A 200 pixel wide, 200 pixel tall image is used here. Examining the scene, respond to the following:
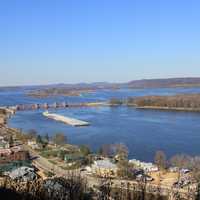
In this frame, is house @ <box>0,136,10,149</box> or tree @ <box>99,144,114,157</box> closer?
tree @ <box>99,144,114,157</box>

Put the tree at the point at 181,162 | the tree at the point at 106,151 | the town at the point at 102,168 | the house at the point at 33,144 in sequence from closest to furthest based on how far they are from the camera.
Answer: the town at the point at 102,168, the tree at the point at 181,162, the tree at the point at 106,151, the house at the point at 33,144

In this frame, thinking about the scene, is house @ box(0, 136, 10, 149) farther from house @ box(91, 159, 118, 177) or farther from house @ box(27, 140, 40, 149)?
house @ box(91, 159, 118, 177)

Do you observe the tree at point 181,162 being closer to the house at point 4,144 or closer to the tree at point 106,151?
the tree at point 106,151

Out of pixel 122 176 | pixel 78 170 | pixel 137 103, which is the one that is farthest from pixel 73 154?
pixel 137 103

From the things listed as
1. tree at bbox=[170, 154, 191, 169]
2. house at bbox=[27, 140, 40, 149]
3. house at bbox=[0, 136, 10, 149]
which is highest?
tree at bbox=[170, 154, 191, 169]

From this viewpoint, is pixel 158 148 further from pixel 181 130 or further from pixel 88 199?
pixel 88 199

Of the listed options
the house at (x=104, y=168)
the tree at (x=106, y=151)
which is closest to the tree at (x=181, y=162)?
the house at (x=104, y=168)

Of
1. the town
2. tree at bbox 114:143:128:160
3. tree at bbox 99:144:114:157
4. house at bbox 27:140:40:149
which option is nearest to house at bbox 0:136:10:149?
the town

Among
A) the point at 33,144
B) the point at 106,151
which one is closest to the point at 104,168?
the point at 106,151
